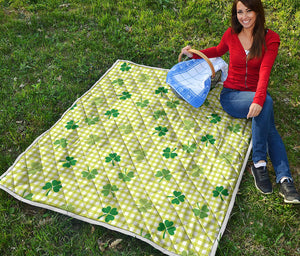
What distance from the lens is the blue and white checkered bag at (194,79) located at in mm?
3597

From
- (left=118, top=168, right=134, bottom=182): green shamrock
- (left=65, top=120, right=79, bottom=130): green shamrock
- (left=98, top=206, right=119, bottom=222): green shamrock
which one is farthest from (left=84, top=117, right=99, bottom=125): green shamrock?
(left=98, top=206, right=119, bottom=222): green shamrock

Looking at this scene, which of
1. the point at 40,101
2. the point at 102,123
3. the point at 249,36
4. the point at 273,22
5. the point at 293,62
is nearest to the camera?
the point at 249,36

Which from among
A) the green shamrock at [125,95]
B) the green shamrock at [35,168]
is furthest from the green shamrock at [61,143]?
the green shamrock at [125,95]

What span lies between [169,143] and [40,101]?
1838 millimetres

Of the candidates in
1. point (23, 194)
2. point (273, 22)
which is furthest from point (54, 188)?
point (273, 22)

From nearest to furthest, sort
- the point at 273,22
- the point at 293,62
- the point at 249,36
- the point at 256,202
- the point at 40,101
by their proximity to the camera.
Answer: the point at 256,202
the point at 249,36
the point at 40,101
the point at 293,62
the point at 273,22

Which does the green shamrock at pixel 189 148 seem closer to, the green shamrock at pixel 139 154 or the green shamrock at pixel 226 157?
the green shamrock at pixel 226 157

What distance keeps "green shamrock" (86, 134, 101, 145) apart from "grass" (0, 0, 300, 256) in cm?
64

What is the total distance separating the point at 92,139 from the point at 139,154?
58 centimetres

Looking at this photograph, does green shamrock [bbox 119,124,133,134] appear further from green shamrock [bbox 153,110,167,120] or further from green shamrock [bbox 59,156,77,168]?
green shamrock [bbox 59,156,77,168]

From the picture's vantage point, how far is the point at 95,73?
4.40 metres

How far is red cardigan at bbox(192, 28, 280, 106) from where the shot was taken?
3.09 m

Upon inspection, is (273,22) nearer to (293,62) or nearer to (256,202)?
(293,62)

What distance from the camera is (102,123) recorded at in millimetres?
3592
